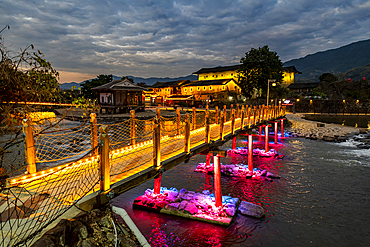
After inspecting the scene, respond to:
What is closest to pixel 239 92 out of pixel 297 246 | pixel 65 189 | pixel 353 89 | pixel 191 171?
pixel 353 89

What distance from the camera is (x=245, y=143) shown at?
90.2 feet

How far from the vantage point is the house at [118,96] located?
40.7m

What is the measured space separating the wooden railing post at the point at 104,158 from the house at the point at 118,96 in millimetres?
36955

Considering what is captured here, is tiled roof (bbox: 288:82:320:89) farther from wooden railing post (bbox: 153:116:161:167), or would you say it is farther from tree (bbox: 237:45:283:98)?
wooden railing post (bbox: 153:116:161:167)

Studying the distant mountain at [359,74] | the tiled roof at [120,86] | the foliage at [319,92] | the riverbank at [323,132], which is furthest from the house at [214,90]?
the distant mountain at [359,74]

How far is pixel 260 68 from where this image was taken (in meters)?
46.0

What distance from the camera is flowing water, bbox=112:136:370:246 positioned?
8.59m

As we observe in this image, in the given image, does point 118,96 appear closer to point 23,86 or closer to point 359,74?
point 23,86

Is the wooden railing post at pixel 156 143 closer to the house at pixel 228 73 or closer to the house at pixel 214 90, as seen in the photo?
the house at pixel 214 90

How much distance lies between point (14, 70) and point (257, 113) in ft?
59.2

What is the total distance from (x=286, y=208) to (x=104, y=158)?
32.5ft

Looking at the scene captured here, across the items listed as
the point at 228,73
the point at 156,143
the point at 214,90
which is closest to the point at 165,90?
the point at 214,90

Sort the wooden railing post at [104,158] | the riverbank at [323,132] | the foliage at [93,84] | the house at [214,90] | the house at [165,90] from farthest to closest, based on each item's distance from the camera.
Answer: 1. the house at [165,90]
2. the house at [214,90]
3. the foliage at [93,84]
4. the riverbank at [323,132]
5. the wooden railing post at [104,158]

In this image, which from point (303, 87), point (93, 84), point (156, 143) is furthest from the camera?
point (303, 87)
